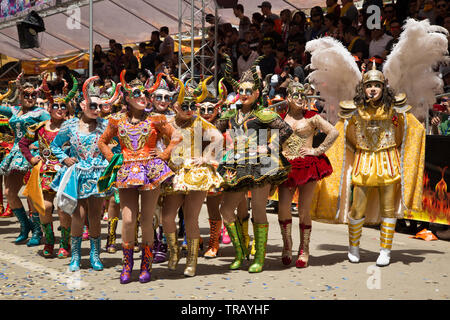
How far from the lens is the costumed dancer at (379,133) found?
654 cm

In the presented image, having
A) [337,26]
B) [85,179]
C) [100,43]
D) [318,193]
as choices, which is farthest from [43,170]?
[100,43]

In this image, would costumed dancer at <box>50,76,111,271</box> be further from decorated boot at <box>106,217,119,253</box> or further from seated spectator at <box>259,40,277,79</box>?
seated spectator at <box>259,40,277,79</box>

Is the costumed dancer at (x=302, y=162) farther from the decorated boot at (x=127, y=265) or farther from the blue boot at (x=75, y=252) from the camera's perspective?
the blue boot at (x=75, y=252)

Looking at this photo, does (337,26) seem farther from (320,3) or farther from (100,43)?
(100,43)

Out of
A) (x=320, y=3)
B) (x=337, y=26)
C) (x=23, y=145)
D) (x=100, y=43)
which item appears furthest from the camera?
(x=100, y=43)

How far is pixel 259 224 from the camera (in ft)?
20.4

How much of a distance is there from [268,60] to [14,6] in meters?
12.0

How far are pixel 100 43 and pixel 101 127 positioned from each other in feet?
49.5

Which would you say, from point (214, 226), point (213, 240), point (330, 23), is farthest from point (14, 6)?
point (213, 240)

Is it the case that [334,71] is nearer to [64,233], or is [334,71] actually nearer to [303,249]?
[303,249]

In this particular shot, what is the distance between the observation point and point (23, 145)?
7.51 m

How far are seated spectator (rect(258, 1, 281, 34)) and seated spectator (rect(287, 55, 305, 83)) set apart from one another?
142 cm

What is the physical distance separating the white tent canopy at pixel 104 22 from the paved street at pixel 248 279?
29.7ft

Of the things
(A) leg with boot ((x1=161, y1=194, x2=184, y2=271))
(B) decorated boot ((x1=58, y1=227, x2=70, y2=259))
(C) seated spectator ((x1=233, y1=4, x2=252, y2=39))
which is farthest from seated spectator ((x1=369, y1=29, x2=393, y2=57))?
(B) decorated boot ((x1=58, y1=227, x2=70, y2=259))
